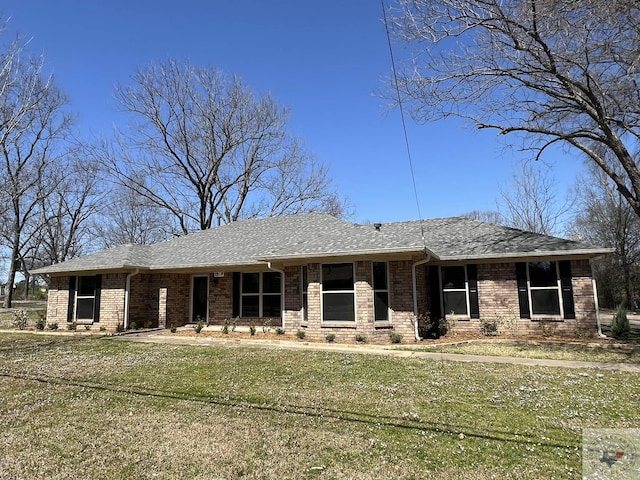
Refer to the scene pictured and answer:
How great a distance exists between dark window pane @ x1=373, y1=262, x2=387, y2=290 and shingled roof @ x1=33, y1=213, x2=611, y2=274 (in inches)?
27.2

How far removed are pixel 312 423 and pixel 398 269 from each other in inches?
286

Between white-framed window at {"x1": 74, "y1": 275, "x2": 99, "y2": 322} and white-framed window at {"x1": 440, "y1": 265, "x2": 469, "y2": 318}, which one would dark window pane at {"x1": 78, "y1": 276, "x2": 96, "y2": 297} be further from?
white-framed window at {"x1": 440, "y1": 265, "x2": 469, "y2": 318}

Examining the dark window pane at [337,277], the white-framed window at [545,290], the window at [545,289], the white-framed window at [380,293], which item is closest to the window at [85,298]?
the dark window pane at [337,277]

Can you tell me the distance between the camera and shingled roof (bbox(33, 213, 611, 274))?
1198cm

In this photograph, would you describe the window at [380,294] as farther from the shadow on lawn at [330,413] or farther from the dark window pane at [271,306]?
the shadow on lawn at [330,413]

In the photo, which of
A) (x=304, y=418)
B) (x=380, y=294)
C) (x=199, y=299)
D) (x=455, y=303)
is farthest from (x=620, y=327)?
(x=199, y=299)

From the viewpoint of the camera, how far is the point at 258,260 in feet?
43.3

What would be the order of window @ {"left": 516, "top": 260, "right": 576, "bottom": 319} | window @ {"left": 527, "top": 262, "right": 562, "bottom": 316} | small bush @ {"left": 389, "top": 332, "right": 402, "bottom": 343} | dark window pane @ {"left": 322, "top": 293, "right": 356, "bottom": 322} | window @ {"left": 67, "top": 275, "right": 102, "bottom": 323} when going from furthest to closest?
window @ {"left": 67, "top": 275, "right": 102, "bottom": 323}
window @ {"left": 527, "top": 262, "right": 562, "bottom": 316}
window @ {"left": 516, "top": 260, "right": 576, "bottom": 319}
dark window pane @ {"left": 322, "top": 293, "right": 356, "bottom": 322}
small bush @ {"left": 389, "top": 332, "right": 402, "bottom": 343}

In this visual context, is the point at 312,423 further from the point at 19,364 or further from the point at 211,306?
the point at 211,306

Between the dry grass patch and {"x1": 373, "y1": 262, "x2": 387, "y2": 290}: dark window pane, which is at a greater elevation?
{"x1": 373, "y1": 262, "x2": 387, "y2": 290}: dark window pane

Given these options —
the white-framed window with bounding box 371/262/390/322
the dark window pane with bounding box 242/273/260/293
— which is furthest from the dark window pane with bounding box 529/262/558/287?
the dark window pane with bounding box 242/273/260/293

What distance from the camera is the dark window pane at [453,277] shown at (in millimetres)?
13547

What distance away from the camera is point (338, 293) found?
11.9 meters

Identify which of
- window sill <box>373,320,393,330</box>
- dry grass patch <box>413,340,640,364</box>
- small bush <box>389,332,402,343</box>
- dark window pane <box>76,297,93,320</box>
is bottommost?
dry grass patch <box>413,340,640,364</box>
